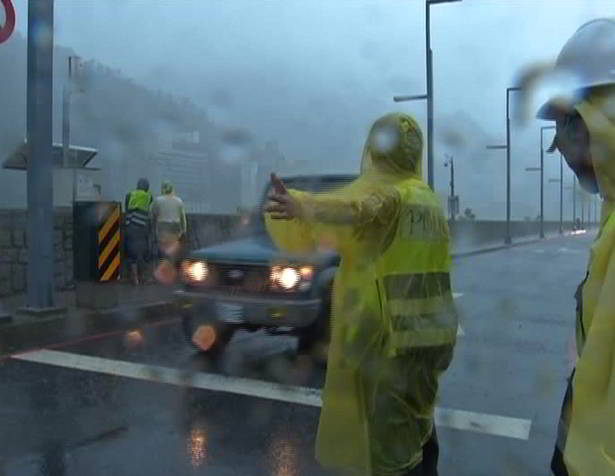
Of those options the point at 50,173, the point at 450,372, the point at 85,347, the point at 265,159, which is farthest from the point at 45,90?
the point at 450,372

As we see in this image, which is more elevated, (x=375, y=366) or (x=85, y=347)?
(x=375, y=366)

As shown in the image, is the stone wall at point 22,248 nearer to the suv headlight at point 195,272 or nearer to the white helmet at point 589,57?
the suv headlight at point 195,272

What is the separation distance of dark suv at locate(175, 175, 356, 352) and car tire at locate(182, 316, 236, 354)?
15 mm

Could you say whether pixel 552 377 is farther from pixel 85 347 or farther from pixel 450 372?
pixel 85 347

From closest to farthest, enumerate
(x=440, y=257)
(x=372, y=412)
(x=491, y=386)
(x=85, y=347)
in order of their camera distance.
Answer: (x=372, y=412) < (x=440, y=257) < (x=491, y=386) < (x=85, y=347)

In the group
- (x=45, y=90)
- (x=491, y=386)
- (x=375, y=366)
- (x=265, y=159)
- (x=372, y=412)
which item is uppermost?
(x=45, y=90)

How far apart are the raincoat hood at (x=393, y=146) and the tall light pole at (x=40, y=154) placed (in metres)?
5.61

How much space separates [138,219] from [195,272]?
4.52 m

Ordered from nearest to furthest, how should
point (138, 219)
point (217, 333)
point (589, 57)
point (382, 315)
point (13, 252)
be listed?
point (589, 57), point (382, 315), point (217, 333), point (13, 252), point (138, 219)

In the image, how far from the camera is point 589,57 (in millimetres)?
1499

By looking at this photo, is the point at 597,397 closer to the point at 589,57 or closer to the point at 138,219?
the point at 589,57

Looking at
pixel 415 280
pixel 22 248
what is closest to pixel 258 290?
pixel 415 280

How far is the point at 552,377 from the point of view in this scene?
6051 mm

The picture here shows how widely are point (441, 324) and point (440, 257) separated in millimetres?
267
